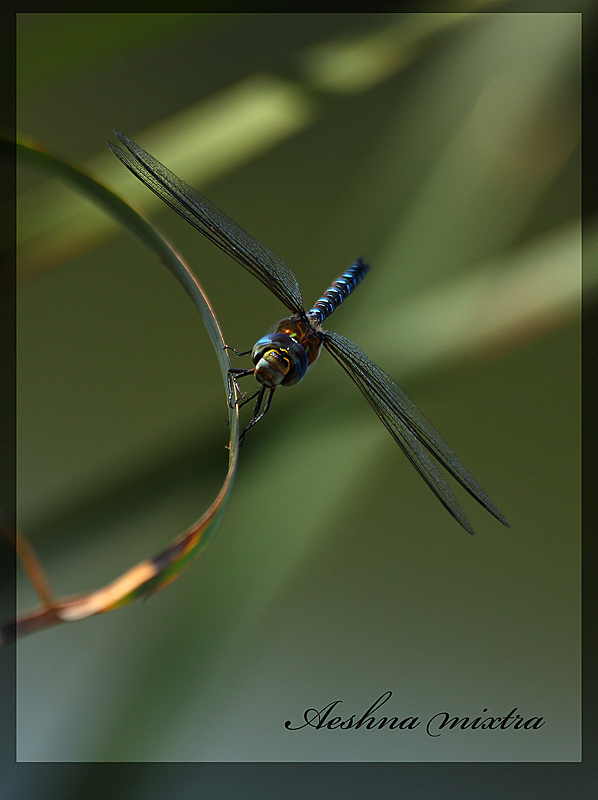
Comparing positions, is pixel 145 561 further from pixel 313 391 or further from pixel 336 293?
pixel 336 293

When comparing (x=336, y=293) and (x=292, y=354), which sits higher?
(x=336, y=293)

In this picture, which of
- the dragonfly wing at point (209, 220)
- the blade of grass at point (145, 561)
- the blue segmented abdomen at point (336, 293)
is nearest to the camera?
the blade of grass at point (145, 561)

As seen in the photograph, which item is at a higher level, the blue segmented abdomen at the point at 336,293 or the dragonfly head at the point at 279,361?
the blue segmented abdomen at the point at 336,293

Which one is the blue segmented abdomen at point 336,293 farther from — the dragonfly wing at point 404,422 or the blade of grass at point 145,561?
the blade of grass at point 145,561

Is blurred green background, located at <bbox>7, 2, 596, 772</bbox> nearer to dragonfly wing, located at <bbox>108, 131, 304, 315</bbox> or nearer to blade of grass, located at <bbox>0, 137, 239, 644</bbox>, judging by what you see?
dragonfly wing, located at <bbox>108, 131, 304, 315</bbox>

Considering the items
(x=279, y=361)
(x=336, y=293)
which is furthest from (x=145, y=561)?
(x=336, y=293)

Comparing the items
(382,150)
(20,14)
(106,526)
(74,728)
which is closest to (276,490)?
(106,526)

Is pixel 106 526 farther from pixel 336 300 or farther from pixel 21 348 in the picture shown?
pixel 21 348

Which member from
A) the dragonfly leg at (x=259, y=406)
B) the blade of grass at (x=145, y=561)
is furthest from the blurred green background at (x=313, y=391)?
the blade of grass at (x=145, y=561)
